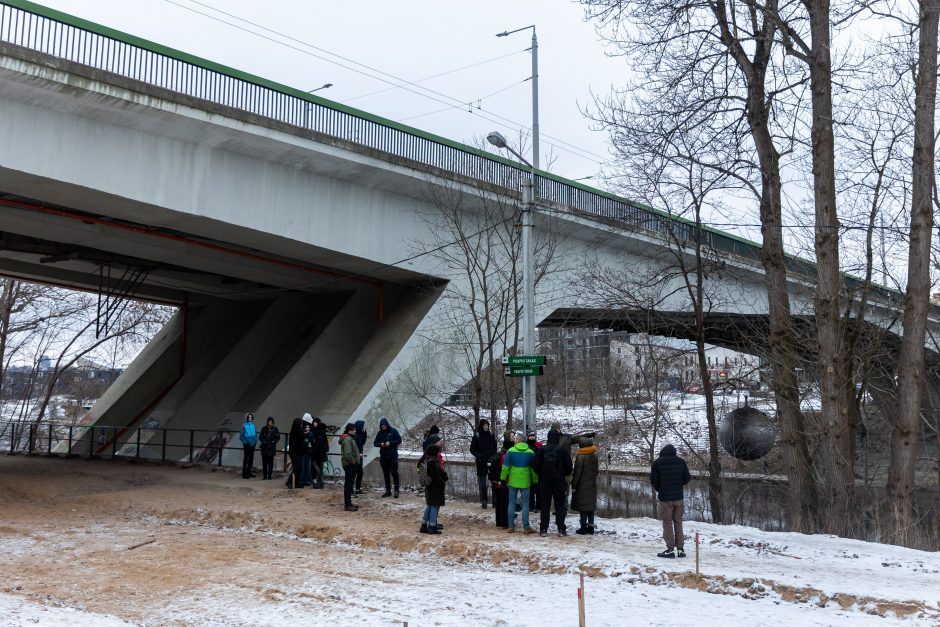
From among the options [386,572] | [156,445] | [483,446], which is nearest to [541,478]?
[483,446]

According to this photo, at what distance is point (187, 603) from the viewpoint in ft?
29.4

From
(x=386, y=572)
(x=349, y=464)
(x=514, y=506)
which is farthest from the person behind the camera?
(x=349, y=464)

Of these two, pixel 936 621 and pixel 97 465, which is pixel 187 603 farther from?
pixel 97 465

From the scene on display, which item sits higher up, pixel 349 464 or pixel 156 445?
pixel 349 464

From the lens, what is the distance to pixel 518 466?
13641mm

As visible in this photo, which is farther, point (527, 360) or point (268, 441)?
point (268, 441)

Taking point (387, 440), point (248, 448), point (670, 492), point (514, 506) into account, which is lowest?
point (514, 506)

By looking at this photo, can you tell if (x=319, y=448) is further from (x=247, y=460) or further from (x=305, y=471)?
(x=247, y=460)

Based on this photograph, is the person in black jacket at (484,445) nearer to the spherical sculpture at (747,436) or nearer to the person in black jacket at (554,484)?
the person in black jacket at (554,484)

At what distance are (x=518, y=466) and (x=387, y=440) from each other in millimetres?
4080

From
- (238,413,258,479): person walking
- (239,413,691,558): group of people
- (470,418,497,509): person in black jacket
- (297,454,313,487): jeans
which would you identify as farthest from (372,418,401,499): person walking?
(238,413,258,479): person walking

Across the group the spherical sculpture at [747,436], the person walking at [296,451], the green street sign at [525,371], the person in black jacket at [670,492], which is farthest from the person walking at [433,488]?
the spherical sculpture at [747,436]

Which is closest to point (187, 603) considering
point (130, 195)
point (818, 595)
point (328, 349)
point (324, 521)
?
point (324, 521)

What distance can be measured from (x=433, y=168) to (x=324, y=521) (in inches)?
390
